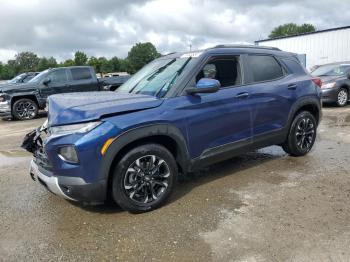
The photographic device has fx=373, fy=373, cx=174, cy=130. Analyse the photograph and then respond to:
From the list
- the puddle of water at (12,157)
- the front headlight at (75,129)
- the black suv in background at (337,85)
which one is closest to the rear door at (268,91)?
the front headlight at (75,129)

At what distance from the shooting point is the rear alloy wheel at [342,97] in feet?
41.3

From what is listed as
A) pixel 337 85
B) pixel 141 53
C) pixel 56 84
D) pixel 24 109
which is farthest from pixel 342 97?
pixel 141 53

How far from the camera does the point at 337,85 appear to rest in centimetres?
1241

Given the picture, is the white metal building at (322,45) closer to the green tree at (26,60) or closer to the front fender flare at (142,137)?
Result: the front fender flare at (142,137)

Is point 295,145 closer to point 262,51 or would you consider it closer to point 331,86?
point 262,51

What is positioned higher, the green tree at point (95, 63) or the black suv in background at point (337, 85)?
the green tree at point (95, 63)

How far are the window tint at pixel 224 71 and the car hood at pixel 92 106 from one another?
945 mm

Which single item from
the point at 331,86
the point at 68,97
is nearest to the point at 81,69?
the point at 331,86

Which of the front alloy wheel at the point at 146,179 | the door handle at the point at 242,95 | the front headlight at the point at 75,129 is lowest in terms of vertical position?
the front alloy wheel at the point at 146,179

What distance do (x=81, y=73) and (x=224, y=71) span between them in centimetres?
1040

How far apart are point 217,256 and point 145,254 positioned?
643mm

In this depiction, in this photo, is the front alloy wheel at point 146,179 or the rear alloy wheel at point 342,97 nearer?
the front alloy wheel at point 146,179

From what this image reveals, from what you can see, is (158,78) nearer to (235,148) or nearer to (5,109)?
(235,148)

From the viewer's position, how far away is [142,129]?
3.97 m
